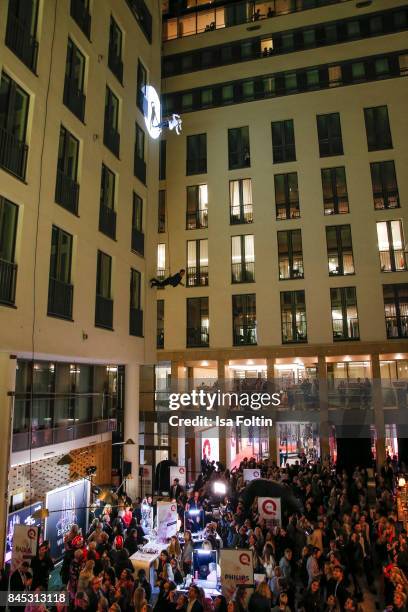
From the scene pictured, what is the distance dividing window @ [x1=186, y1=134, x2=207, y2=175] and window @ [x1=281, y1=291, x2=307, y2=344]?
9752 mm

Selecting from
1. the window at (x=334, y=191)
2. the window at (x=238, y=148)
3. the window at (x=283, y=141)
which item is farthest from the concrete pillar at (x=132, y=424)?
the window at (x=283, y=141)

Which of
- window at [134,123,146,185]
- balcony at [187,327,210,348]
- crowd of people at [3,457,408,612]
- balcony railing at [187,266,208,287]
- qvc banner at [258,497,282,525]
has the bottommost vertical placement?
crowd of people at [3,457,408,612]

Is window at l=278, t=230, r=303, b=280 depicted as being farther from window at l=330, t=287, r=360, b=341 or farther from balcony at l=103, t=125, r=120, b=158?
balcony at l=103, t=125, r=120, b=158

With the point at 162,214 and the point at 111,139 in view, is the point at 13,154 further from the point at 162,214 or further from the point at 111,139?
the point at 162,214

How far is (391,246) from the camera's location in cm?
2603

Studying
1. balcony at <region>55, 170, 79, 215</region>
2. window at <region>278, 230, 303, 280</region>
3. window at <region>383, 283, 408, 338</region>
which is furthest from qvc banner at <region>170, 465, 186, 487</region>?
window at <region>383, 283, 408, 338</region>

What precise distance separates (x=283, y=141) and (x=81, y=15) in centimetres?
1564

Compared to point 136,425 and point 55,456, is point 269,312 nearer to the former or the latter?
point 136,425

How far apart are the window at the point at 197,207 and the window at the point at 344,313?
9.02 m

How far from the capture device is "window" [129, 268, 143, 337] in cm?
1859

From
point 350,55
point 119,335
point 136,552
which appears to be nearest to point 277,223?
point 350,55

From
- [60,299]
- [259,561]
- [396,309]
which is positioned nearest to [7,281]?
[60,299]

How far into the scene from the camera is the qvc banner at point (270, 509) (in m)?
13.7

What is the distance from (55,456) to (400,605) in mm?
11432
